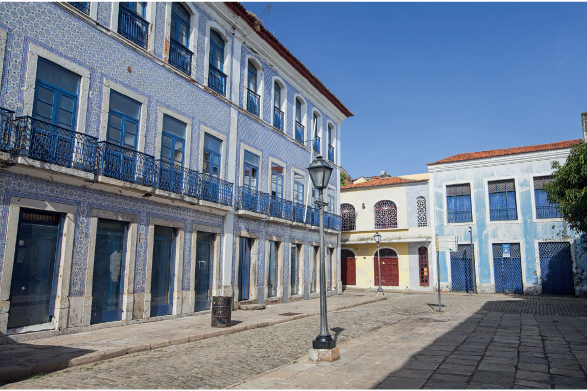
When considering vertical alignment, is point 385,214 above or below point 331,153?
below

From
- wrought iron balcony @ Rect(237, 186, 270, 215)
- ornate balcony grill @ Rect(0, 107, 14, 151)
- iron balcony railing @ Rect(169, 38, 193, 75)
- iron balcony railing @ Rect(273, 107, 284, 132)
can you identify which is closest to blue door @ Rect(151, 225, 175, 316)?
wrought iron balcony @ Rect(237, 186, 270, 215)

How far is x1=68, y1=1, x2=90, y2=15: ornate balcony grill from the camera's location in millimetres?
9859

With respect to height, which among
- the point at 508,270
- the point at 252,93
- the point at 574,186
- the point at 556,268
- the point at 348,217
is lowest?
the point at 508,270

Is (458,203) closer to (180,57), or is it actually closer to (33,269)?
(180,57)

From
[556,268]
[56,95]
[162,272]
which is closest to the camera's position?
[56,95]

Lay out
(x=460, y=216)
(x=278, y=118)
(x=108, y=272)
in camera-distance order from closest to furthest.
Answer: (x=108, y=272), (x=278, y=118), (x=460, y=216)

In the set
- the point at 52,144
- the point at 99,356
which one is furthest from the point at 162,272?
the point at 99,356

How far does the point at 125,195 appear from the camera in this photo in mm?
10805

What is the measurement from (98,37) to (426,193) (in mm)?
21688

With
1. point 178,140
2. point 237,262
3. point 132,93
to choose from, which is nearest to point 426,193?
point 237,262

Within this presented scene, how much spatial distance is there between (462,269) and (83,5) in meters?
22.5

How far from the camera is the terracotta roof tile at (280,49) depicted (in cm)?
1501

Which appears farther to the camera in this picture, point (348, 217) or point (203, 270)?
point (348, 217)

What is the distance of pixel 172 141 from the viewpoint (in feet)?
41.6
